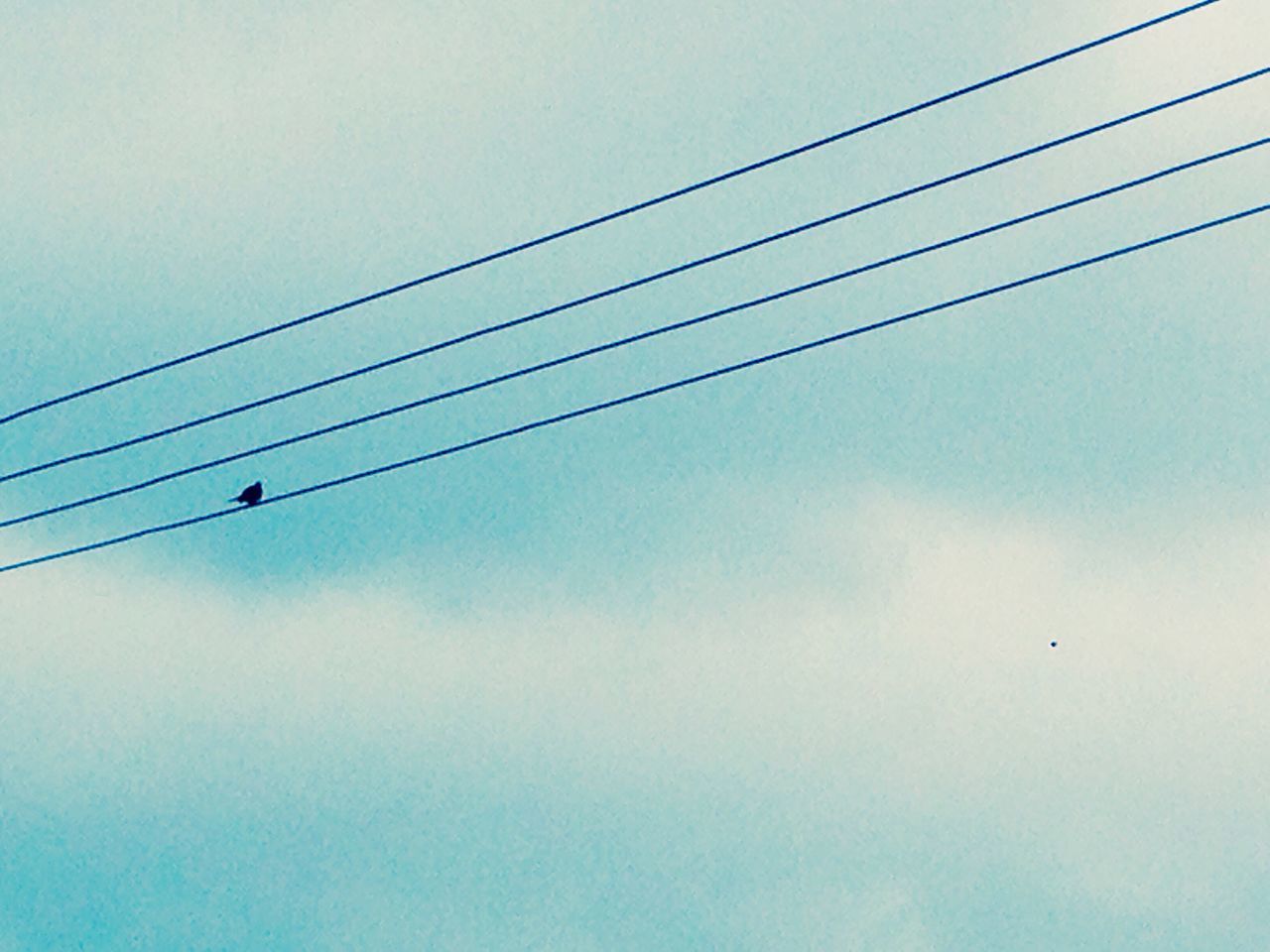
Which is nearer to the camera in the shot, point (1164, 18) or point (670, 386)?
point (1164, 18)

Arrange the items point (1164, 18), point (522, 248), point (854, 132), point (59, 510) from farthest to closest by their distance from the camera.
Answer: point (59, 510) → point (522, 248) → point (854, 132) → point (1164, 18)

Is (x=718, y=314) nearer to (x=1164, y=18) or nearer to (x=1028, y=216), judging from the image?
(x=1028, y=216)

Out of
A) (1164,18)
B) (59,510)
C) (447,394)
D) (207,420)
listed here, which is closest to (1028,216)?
(1164,18)

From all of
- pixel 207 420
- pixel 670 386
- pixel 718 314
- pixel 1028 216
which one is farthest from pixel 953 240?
pixel 207 420

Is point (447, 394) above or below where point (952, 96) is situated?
below

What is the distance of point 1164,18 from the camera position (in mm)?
13719

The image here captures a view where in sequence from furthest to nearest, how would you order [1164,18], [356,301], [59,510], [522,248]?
1. [59,510]
2. [356,301]
3. [522,248]
4. [1164,18]

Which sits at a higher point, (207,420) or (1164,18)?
(1164,18)

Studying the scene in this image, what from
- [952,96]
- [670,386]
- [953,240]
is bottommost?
[670,386]

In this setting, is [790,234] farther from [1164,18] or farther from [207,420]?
[207,420]

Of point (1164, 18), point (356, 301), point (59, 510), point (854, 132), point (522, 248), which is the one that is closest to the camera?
point (1164, 18)

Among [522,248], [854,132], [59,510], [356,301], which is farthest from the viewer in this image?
[59,510]

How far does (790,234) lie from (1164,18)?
10.9 feet

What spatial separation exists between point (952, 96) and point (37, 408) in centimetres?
1181
